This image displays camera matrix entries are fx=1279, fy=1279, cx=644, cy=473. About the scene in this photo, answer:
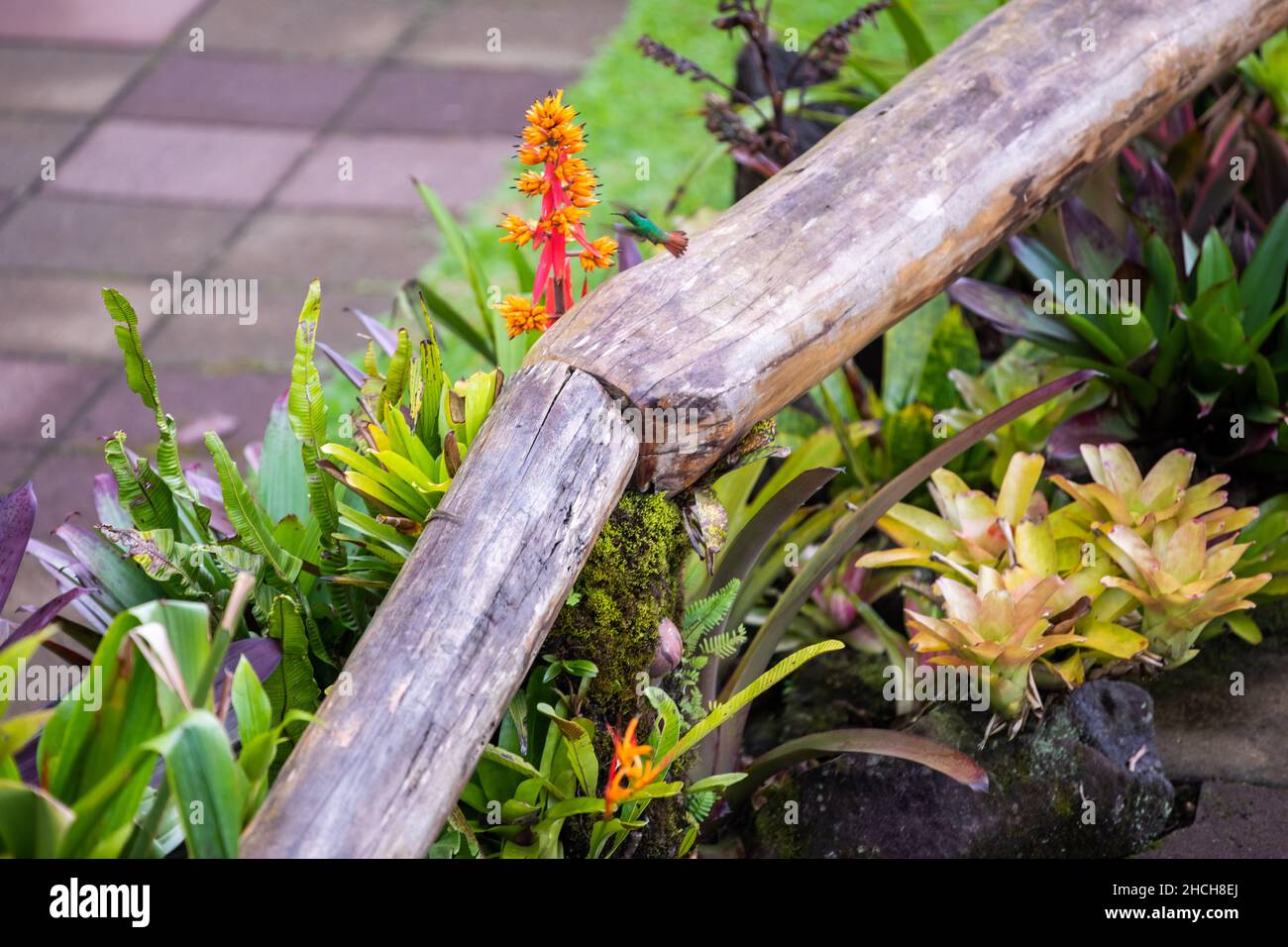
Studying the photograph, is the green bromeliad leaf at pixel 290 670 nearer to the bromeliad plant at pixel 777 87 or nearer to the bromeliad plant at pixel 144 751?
the bromeliad plant at pixel 144 751

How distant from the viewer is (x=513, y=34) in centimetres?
583

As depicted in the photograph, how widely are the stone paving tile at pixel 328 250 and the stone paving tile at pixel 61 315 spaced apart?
38cm

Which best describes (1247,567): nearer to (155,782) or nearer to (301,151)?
(155,782)

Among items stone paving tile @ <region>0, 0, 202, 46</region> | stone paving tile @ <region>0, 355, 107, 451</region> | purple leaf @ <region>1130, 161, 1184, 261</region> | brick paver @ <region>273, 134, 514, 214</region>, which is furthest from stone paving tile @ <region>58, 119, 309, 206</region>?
purple leaf @ <region>1130, 161, 1184, 261</region>

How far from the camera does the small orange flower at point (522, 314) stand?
216 cm

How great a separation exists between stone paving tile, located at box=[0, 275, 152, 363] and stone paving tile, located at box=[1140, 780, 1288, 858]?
132 inches

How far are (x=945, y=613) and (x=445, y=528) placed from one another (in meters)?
1.13

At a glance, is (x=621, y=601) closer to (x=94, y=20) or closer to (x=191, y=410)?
(x=191, y=410)

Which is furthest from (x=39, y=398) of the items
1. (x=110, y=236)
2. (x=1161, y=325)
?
(x=1161, y=325)

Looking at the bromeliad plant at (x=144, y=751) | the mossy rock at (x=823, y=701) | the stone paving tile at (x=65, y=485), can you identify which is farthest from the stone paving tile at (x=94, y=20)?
the bromeliad plant at (x=144, y=751)

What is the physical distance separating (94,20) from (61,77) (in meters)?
0.59

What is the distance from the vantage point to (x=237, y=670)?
1653 mm
